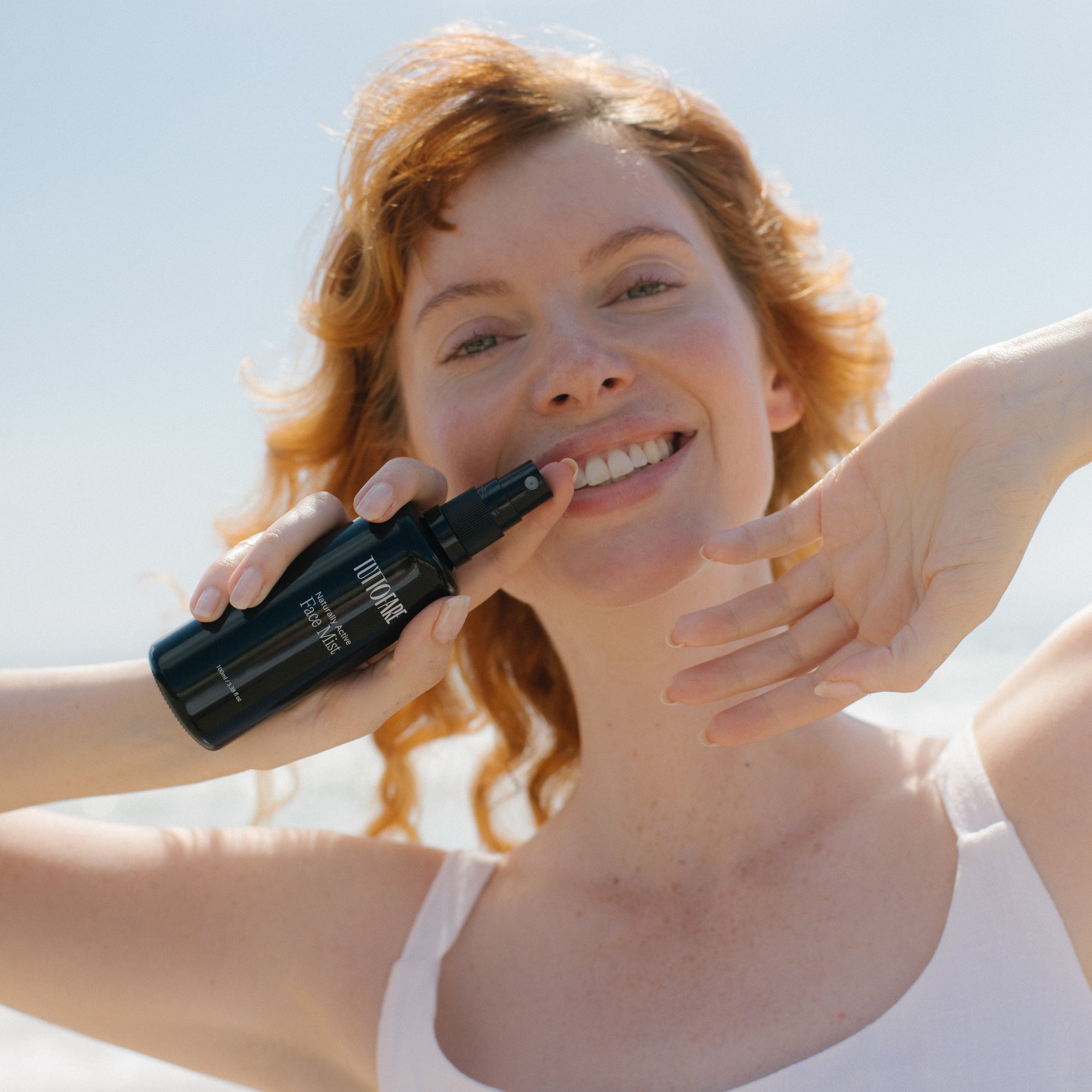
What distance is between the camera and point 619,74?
230 cm

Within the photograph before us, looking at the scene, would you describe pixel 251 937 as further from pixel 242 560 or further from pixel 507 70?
pixel 507 70

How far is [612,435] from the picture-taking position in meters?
1.82

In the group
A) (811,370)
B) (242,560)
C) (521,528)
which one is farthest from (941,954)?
(811,370)

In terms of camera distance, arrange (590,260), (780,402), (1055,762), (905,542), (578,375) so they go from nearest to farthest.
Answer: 1. (905,542)
2. (1055,762)
3. (578,375)
4. (590,260)
5. (780,402)

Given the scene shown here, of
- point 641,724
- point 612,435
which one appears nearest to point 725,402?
point 612,435

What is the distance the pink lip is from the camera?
1.83 metres

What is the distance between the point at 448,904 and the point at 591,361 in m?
1.21

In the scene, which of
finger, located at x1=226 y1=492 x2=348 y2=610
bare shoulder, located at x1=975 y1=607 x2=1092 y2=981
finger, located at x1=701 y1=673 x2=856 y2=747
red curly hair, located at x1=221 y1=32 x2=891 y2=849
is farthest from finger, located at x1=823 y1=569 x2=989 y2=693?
red curly hair, located at x1=221 y1=32 x2=891 y2=849

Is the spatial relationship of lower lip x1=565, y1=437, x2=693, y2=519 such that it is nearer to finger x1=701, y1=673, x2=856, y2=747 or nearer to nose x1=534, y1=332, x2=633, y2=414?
nose x1=534, y1=332, x2=633, y2=414

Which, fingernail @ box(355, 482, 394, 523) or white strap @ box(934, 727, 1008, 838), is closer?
fingernail @ box(355, 482, 394, 523)

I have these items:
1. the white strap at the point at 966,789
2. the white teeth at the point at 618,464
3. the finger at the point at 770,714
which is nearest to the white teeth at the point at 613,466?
the white teeth at the point at 618,464

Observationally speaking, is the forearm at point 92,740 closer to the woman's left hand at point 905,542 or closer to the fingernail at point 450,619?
the fingernail at point 450,619

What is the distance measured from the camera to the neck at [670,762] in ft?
6.65

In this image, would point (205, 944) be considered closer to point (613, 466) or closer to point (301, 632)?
point (301, 632)
